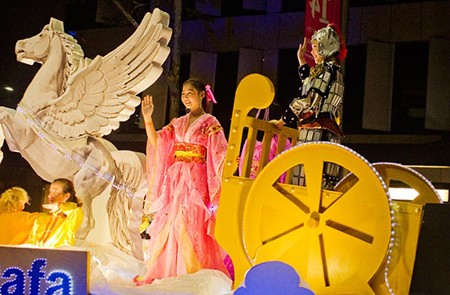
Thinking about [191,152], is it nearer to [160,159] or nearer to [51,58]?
[160,159]

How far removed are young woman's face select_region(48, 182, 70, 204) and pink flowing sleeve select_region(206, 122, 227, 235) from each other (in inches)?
48.1

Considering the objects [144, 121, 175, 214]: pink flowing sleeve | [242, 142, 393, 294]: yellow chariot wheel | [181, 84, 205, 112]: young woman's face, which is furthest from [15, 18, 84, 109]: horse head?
[242, 142, 393, 294]: yellow chariot wheel

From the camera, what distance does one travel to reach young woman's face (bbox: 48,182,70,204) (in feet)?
16.3

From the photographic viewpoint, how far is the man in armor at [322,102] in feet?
12.0

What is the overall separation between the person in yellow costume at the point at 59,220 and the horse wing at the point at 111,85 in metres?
0.54

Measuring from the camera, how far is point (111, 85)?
5145 millimetres

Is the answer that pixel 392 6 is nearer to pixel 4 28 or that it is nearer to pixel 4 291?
pixel 4 28

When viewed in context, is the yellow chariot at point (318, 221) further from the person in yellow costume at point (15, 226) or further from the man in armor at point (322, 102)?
the person in yellow costume at point (15, 226)

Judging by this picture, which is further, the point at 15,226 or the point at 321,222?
the point at 15,226

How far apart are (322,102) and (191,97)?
4.49 feet

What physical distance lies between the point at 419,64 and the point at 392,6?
1.40 metres

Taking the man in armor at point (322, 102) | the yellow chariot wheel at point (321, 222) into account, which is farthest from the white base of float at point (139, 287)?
the man in armor at point (322, 102)

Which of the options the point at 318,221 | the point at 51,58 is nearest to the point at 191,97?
the point at 51,58

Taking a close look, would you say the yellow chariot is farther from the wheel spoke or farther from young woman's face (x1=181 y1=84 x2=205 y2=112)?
young woman's face (x1=181 y1=84 x2=205 y2=112)
